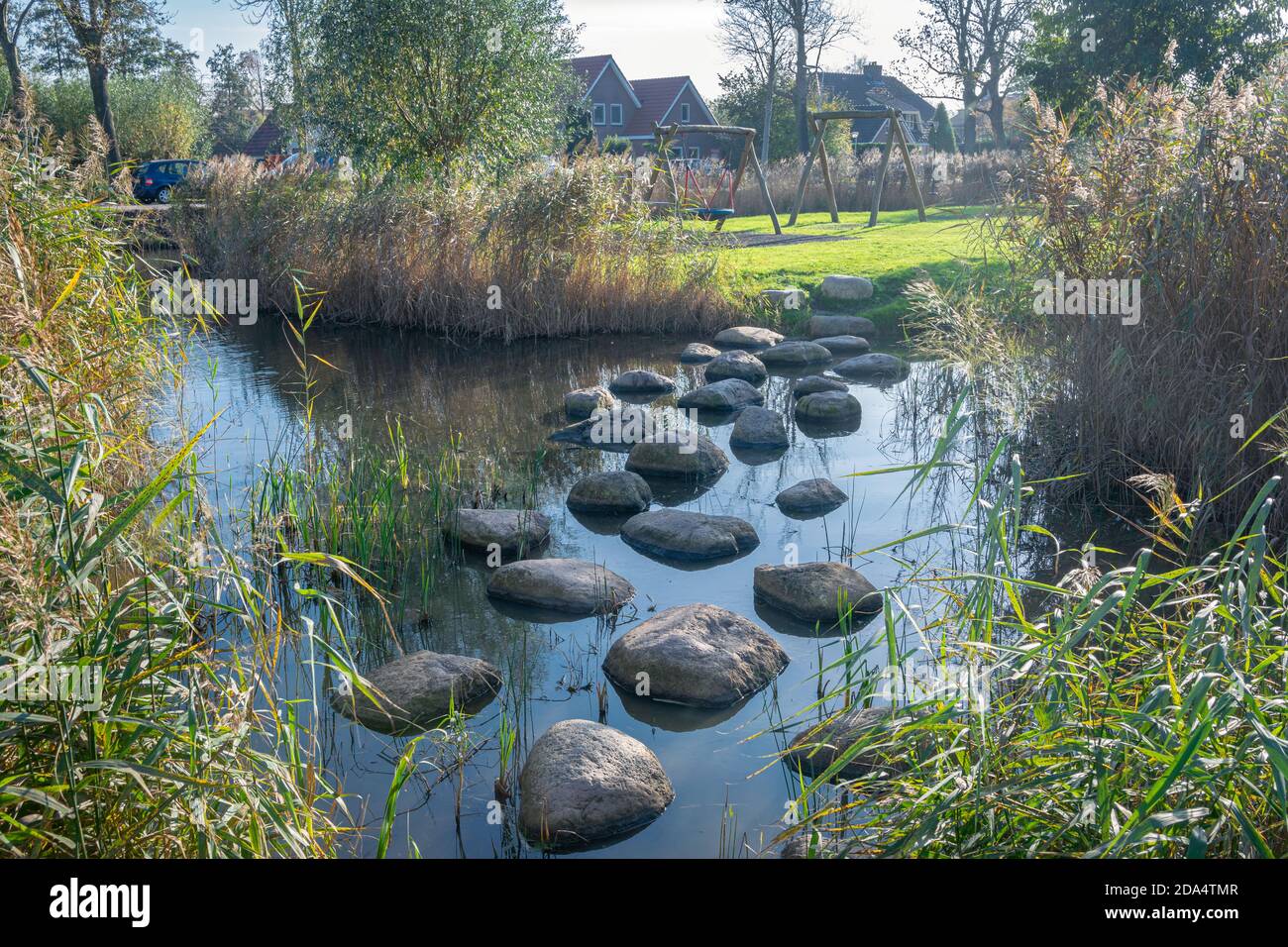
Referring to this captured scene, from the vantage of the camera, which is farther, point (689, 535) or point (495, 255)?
point (495, 255)

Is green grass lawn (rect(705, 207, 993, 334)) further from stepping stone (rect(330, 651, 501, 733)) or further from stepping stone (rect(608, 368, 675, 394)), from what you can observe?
stepping stone (rect(330, 651, 501, 733))

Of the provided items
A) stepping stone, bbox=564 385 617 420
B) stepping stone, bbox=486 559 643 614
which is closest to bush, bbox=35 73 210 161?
stepping stone, bbox=564 385 617 420

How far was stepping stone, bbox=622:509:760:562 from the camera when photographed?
6156 millimetres

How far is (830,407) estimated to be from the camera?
934 cm

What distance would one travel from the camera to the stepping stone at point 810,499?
22.5ft

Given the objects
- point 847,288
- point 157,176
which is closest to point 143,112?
point 157,176

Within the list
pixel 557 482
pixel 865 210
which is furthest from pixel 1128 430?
pixel 865 210

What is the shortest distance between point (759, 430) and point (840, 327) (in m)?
4.78

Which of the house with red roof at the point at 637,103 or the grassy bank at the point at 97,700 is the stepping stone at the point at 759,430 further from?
the house with red roof at the point at 637,103

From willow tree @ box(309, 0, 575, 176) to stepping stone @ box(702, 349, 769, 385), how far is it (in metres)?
7.63

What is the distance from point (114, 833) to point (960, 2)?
39.8m

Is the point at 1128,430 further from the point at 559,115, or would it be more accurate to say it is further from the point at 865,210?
the point at 865,210

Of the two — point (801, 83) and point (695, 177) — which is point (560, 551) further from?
point (801, 83)
